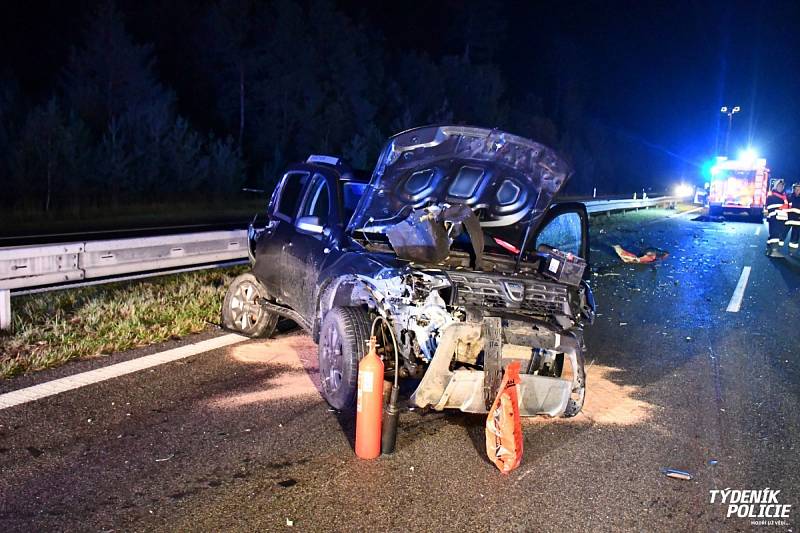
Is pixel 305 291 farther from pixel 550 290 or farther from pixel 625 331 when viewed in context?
pixel 625 331

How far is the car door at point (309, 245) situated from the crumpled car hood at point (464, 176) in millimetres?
362

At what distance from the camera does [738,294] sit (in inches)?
440

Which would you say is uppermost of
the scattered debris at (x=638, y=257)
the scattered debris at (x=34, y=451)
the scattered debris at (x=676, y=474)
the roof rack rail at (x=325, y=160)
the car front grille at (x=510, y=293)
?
the roof rack rail at (x=325, y=160)

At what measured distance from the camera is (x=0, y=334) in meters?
6.39

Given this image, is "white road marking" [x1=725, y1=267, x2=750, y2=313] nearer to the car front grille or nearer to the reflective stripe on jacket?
the reflective stripe on jacket

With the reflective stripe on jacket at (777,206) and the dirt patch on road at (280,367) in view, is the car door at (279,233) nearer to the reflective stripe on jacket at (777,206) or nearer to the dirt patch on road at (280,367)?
the dirt patch on road at (280,367)

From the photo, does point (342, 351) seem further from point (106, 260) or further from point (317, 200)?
point (106, 260)

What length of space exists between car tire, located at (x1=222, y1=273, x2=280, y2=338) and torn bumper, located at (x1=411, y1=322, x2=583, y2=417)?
304cm

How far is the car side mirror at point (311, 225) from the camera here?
6.02m

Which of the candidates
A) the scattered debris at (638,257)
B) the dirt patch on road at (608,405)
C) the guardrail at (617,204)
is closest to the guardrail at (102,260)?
the dirt patch on road at (608,405)

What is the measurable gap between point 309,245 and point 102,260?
3.23 metres

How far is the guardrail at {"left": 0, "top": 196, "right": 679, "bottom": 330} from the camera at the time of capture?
23.2 feet

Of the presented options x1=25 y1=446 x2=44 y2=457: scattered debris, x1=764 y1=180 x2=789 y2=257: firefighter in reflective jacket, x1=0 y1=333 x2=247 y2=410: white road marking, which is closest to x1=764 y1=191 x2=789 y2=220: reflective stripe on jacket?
x1=764 y1=180 x2=789 y2=257: firefighter in reflective jacket

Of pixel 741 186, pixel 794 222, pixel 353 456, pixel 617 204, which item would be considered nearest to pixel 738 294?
pixel 794 222
